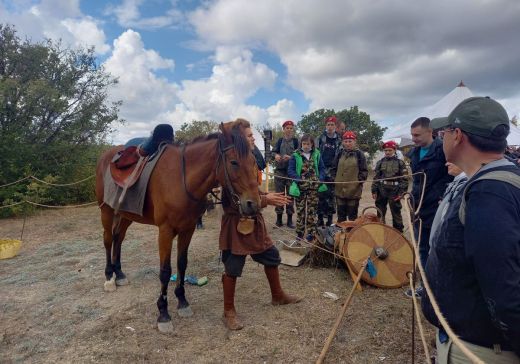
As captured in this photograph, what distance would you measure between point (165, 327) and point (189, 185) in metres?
1.37

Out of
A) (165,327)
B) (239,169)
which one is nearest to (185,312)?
(165,327)

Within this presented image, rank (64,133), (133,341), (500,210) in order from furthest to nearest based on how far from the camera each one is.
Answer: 1. (64,133)
2. (133,341)
3. (500,210)

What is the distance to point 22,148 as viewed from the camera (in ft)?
29.2

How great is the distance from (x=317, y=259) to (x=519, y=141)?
457 inches

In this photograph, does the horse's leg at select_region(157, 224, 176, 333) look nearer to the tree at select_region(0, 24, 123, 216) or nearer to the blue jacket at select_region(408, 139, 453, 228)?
the blue jacket at select_region(408, 139, 453, 228)

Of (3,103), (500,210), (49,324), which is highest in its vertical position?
(3,103)

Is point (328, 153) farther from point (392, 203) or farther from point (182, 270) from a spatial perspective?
point (182, 270)

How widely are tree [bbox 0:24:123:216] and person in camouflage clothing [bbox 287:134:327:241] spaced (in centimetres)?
758

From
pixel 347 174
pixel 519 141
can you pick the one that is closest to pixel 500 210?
pixel 347 174

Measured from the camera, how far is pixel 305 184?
17.9 feet

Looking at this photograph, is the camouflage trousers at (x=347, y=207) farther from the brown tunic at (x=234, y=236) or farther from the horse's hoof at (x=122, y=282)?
the horse's hoof at (x=122, y=282)

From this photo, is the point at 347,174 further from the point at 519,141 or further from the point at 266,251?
the point at 519,141

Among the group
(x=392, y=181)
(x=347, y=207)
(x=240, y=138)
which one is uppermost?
(x=240, y=138)

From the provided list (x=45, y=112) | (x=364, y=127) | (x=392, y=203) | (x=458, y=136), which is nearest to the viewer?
(x=458, y=136)
